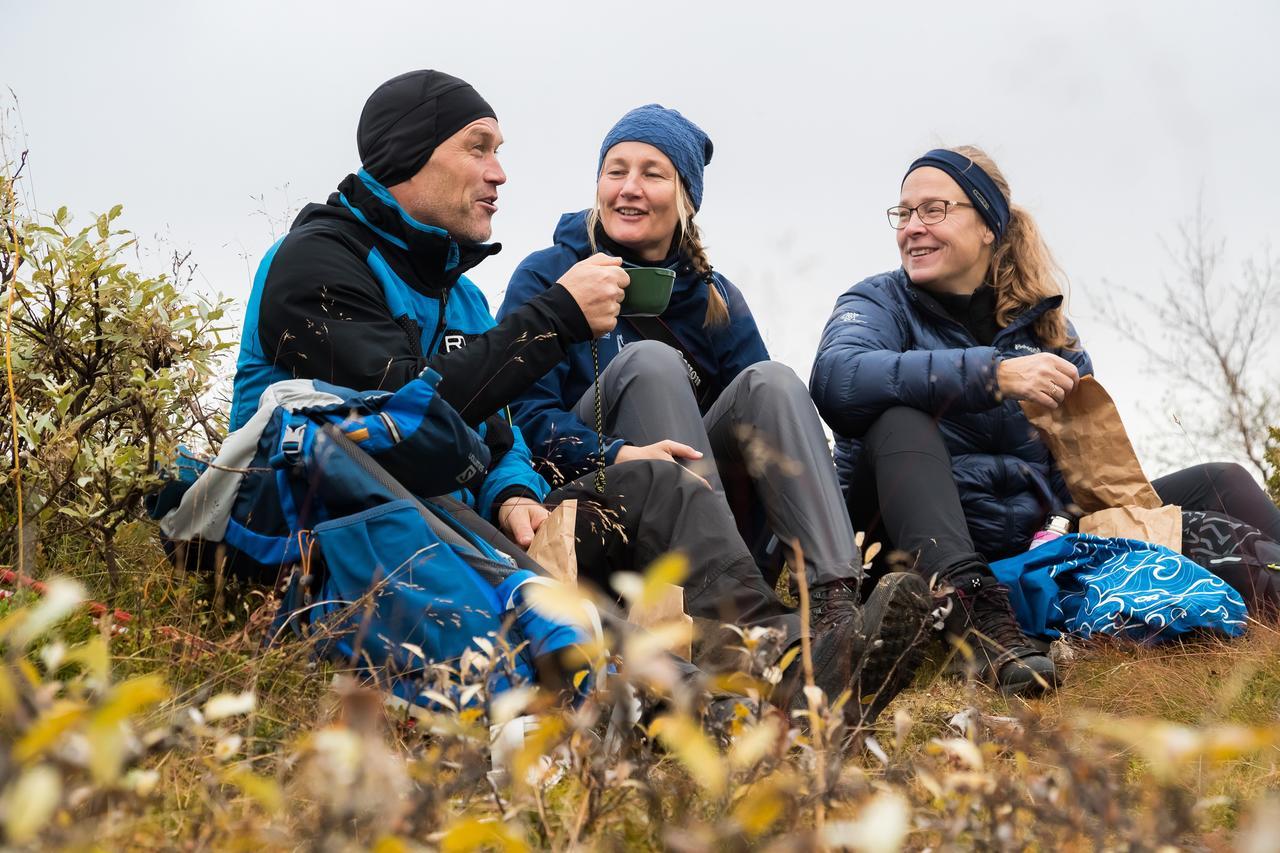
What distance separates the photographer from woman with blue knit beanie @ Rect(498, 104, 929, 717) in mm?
3717

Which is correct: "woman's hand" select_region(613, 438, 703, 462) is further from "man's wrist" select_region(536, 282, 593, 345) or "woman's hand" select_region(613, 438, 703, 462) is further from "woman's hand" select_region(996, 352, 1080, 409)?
"woman's hand" select_region(996, 352, 1080, 409)

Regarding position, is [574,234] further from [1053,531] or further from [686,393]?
[1053,531]

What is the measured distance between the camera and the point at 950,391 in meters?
4.12

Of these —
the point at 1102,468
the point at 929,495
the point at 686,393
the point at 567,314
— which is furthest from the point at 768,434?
the point at 1102,468

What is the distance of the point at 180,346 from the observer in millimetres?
3705

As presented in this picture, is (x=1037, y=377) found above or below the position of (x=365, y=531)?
below

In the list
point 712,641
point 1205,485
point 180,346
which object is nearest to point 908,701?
point 712,641

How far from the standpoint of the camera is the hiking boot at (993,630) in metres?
3.50

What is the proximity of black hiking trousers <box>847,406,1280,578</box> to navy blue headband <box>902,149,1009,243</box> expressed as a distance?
1.01 metres

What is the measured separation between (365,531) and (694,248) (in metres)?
2.29

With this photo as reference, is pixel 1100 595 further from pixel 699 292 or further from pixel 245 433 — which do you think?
pixel 245 433

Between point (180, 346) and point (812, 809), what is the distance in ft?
8.58

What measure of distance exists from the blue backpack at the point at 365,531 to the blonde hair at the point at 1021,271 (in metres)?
2.43

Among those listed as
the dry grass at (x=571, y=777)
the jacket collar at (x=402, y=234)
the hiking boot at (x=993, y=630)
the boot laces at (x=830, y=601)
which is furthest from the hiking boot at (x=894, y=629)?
the jacket collar at (x=402, y=234)
